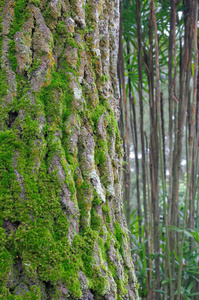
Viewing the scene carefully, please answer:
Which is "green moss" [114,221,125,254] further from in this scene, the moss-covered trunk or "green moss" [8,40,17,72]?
"green moss" [8,40,17,72]

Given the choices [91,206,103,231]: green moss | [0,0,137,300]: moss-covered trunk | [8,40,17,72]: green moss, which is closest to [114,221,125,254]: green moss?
[0,0,137,300]: moss-covered trunk

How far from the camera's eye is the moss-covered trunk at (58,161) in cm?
55

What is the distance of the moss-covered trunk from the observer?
553 millimetres

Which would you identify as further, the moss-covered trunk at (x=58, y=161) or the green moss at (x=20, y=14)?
the green moss at (x=20, y=14)

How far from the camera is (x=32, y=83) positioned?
0.65 m

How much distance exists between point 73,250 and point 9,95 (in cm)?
41

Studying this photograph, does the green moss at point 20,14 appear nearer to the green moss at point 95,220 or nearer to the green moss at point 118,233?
the green moss at point 95,220

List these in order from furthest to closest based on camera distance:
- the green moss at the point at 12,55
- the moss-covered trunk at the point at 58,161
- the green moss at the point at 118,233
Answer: the green moss at the point at 118,233 < the green moss at the point at 12,55 < the moss-covered trunk at the point at 58,161

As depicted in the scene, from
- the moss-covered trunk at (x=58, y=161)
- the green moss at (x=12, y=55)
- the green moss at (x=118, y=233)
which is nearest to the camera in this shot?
the moss-covered trunk at (x=58, y=161)

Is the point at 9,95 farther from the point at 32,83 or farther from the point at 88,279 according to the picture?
the point at 88,279

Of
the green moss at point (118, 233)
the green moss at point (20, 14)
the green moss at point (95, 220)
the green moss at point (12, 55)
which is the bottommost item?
the green moss at point (118, 233)

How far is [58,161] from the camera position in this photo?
2.04 ft

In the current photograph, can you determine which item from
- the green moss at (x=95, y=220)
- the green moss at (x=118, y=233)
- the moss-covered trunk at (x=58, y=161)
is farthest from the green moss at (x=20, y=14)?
the green moss at (x=118, y=233)

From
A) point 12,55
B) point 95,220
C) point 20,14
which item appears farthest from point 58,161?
point 20,14
